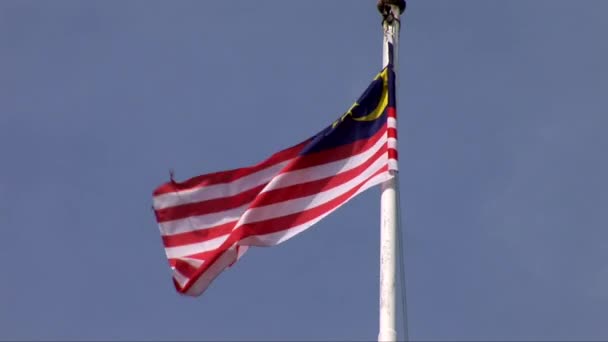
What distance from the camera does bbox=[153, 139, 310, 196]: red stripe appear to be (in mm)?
21812

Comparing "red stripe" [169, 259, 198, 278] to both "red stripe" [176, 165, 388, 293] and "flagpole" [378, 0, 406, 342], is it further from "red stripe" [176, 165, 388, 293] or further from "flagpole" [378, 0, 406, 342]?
"flagpole" [378, 0, 406, 342]

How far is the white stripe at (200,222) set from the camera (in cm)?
2169

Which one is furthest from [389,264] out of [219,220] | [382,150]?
[219,220]

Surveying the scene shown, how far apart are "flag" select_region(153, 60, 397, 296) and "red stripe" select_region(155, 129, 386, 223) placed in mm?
15

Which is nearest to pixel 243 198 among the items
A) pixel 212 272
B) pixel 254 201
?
pixel 254 201

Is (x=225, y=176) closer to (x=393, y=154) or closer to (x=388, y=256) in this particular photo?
(x=393, y=154)

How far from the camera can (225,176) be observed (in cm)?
2197

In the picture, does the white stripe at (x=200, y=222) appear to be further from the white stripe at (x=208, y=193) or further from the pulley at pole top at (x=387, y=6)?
the pulley at pole top at (x=387, y=6)

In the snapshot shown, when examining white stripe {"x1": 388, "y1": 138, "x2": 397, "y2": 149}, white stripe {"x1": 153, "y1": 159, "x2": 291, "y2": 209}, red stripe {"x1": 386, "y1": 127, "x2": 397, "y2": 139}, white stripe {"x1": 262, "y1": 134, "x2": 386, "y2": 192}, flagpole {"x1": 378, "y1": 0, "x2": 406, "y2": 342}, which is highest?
red stripe {"x1": 386, "y1": 127, "x2": 397, "y2": 139}

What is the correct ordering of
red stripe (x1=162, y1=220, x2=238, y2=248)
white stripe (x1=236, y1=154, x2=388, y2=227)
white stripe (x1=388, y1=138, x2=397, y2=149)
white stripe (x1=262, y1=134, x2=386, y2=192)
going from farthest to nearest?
1. red stripe (x1=162, y1=220, x2=238, y2=248)
2. white stripe (x1=262, y1=134, x2=386, y2=192)
3. white stripe (x1=236, y1=154, x2=388, y2=227)
4. white stripe (x1=388, y1=138, x2=397, y2=149)

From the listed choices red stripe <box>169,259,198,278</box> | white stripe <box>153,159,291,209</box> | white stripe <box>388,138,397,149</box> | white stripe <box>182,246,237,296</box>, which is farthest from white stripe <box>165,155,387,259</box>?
white stripe <box>388,138,397,149</box>

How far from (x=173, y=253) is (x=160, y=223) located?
0.58m

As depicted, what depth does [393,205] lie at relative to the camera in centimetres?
1942

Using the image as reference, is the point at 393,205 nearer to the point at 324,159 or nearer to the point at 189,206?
the point at 324,159
